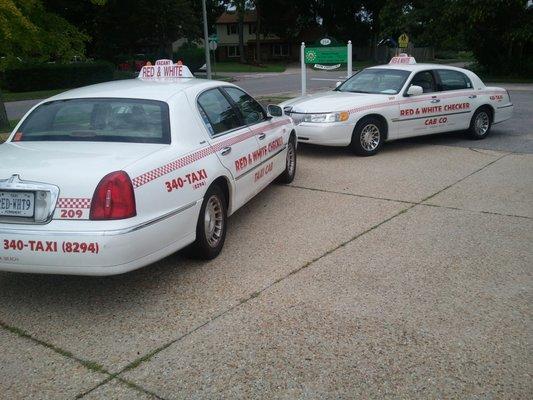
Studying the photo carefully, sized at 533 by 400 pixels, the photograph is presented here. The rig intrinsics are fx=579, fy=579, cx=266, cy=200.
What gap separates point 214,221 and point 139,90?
1347 millimetres

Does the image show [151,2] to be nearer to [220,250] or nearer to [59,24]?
[59,24]

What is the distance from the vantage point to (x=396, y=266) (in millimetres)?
4887

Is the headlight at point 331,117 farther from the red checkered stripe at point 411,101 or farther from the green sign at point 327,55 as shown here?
the green sign at point 327,55

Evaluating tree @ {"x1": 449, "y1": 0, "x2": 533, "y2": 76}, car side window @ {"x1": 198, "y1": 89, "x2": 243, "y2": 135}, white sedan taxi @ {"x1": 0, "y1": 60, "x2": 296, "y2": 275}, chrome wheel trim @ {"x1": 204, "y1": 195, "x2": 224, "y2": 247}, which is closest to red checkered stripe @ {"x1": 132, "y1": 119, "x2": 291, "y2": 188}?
white sedan taxi @ {"x1": 0, "y1": 60, "x2": 296, "y2": 275}

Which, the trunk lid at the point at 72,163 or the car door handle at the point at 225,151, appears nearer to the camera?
the trunk lid at the point at 72,163

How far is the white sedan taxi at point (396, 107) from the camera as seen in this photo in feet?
29.8

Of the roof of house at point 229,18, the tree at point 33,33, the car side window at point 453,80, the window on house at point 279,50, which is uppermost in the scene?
the roof of house at point 229,18

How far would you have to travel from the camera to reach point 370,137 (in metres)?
9.45

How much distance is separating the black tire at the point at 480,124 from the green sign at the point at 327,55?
505cm

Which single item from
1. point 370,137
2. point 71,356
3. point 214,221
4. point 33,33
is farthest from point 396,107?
point 33,33

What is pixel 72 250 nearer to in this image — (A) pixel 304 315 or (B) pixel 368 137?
(A) pixel 304 315

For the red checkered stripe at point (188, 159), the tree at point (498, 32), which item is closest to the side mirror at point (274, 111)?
the red checkered stripe at point (188, 159)

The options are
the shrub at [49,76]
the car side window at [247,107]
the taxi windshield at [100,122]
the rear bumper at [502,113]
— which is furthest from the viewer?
the shrub at [49,76]

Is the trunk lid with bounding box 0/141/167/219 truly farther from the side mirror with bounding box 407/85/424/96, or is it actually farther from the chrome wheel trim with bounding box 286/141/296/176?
the side mirror with bounding box 407/85/424/96
